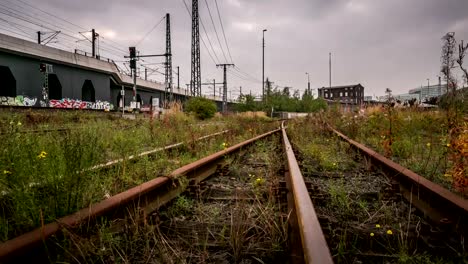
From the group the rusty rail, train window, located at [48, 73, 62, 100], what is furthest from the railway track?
train window, located at [48, 73, 62, 100]

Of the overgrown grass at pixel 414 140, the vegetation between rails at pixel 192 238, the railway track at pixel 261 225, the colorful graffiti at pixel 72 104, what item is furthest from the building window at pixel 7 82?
the vegetation between rails at pixel 192 238

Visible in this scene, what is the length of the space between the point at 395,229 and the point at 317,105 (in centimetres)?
6105

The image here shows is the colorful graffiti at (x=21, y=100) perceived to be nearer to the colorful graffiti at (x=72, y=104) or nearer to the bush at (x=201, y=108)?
the colorful graffiti at (x=72, y=104)

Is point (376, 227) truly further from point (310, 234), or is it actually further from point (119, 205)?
point (119, 205)

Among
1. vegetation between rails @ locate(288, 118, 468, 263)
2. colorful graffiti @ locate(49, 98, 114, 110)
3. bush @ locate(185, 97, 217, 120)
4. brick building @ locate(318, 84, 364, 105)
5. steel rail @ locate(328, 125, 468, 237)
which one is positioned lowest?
vegetation between rails @ locate(288, 118, 468, 263)

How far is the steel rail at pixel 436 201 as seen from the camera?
6.90 ft

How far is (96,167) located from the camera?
310 centimetres

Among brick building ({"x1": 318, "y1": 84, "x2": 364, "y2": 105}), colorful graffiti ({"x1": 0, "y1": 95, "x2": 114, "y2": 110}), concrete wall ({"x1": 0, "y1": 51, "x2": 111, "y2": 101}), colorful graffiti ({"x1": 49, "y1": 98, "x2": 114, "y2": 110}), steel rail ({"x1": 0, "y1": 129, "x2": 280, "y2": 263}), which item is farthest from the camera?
brick building ({"x1": 318, "y1": 84, "x2": 364, "y2": 105})

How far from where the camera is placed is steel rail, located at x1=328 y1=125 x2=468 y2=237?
2.10m

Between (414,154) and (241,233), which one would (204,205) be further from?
(414,154)

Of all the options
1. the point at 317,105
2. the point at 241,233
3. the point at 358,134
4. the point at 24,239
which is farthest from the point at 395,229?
the point at 317,105

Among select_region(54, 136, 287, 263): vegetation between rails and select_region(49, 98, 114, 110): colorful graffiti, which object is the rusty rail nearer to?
select_region(54, 136, 287, 263): vegetation between rails

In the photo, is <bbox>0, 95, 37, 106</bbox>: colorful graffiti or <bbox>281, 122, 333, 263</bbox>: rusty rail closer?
<bbox>281, 122, 333, 263</bbox>: rusty rail

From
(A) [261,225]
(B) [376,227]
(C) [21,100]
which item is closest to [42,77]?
(C) [21,100]
